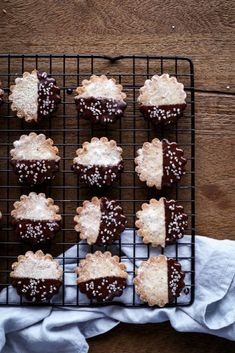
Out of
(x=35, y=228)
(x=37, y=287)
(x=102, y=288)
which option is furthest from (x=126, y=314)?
(x=35, y=228)

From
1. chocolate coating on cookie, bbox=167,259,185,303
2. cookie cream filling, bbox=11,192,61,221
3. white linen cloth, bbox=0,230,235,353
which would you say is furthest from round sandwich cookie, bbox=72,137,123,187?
chocolate coating on cookie, bbox=167,259,185,303

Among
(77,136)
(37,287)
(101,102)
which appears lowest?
(37,287)

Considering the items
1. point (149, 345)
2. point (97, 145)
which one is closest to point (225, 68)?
point (97, 145)

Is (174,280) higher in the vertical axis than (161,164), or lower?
lower

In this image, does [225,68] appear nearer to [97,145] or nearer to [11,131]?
[97,145]

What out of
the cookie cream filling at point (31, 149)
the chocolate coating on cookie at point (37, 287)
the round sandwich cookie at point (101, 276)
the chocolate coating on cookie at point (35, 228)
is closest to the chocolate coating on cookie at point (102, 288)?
the round sandwich cookie at point (101, 276)

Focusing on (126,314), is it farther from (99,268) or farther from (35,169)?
(35,169)

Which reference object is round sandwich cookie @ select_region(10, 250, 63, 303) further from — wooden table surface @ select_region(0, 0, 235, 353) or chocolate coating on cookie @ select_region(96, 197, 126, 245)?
wooden table surface @ select_region(0, 0, 235, 353)
